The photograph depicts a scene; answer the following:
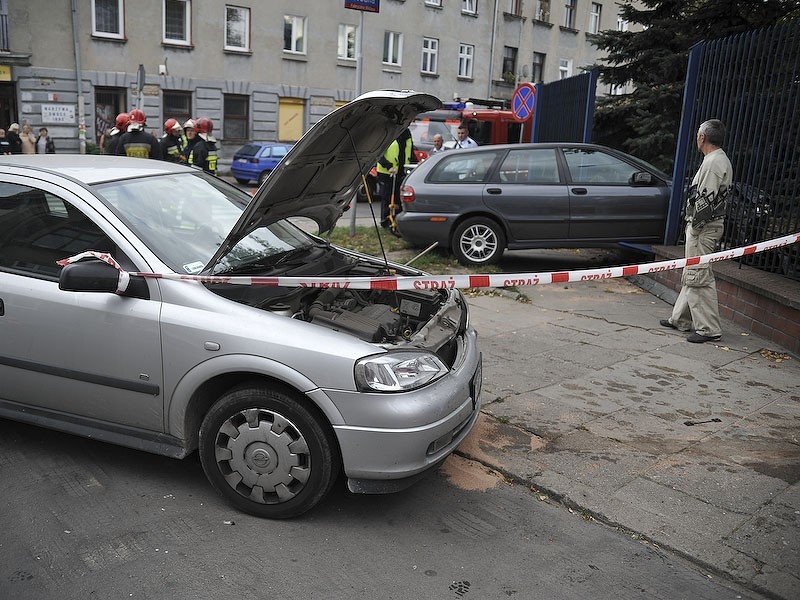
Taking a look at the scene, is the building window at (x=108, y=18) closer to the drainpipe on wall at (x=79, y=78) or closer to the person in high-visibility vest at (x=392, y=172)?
the drainpipe on wall at (x=79, y=78)

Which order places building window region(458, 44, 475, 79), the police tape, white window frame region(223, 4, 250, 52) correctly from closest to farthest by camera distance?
the police tape, white window frame region(223, 4, 250, 52), building window region(458, 44, 475, 79)

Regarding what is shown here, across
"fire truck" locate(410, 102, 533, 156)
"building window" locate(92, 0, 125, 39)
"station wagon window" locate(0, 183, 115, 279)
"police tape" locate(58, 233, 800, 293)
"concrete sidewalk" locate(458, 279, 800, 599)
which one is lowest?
"concrete sidewalk" locate(458, 279, 800, 599)

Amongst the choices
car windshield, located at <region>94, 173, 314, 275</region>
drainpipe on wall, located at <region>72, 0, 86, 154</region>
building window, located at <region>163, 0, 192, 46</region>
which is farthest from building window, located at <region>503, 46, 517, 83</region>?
car windshield, located at <region>94, 173, 314, 275</region>

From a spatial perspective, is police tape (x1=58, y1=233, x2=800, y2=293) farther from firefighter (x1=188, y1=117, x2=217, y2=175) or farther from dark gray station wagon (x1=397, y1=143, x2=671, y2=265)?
firefighter (x1=188, y1=117, x2=217, y2=175)

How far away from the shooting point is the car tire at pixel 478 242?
10117 mm

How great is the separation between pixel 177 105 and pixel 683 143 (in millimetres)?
24129

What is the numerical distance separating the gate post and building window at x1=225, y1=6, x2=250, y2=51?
24.4m

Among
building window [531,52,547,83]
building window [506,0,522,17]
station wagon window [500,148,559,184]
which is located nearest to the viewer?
station wagon window [500,148,559,184]

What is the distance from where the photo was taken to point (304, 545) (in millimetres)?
3596

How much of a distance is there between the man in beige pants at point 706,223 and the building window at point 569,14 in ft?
121

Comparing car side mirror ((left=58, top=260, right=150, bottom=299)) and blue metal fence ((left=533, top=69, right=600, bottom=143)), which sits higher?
blue metal fence ((left=533, top=69, right=600, bottom=143))

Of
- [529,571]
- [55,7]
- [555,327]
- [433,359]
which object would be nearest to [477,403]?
[433,359]

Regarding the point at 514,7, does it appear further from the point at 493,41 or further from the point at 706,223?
the point at 706,223

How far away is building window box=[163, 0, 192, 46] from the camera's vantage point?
28.7 metres
